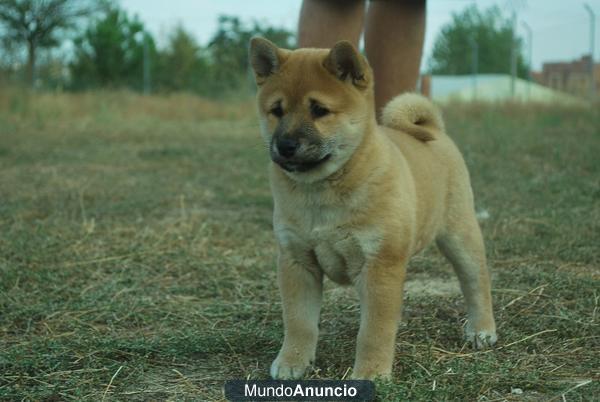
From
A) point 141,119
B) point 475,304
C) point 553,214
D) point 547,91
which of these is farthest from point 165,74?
point 475,304

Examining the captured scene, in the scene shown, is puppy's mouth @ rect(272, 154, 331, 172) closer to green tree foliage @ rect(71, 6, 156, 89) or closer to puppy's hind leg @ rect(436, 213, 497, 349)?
puppy's hind leg @ rect(436, 213, 497, 349)

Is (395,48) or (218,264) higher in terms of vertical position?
(395,48)

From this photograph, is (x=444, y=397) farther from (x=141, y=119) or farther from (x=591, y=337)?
(x=141, y=119)

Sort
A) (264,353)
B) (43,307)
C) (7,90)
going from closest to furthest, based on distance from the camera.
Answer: (264,353) < (43,307) < (7,90)

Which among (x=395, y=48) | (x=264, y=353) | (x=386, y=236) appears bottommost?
(x=264, y=353)

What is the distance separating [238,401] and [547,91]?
594 inches

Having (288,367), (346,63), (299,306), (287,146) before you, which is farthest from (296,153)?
(288,367)

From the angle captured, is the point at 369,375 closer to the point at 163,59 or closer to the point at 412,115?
the point at 412,115

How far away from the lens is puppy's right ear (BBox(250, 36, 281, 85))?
2.33 metres

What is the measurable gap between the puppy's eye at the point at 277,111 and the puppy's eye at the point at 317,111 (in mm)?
97

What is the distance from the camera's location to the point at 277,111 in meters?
2.27

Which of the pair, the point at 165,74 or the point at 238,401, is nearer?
the point at 238,401

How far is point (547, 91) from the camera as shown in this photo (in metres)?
15.9

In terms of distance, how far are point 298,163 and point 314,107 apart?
166 millimetres
